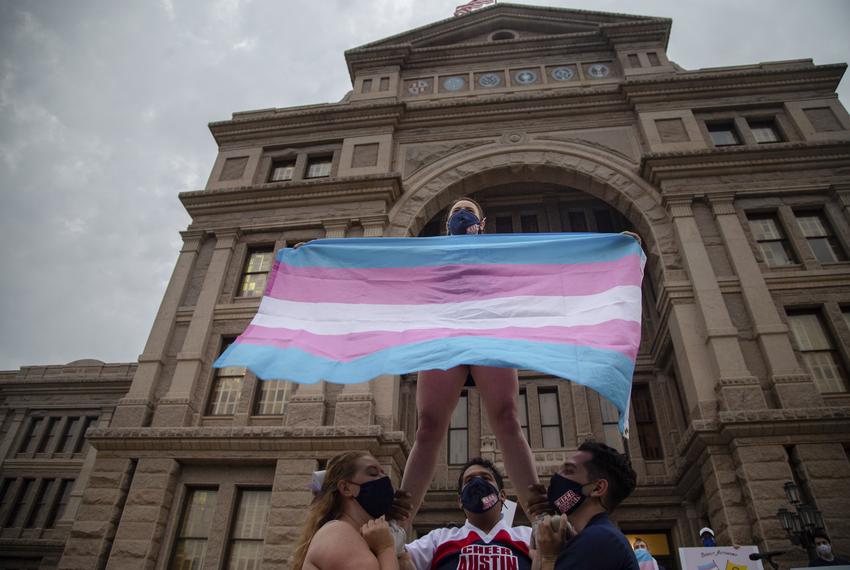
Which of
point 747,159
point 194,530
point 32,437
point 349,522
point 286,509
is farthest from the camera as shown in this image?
point 32,437

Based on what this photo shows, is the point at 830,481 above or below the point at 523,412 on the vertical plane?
below

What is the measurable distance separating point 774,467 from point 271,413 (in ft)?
39.3

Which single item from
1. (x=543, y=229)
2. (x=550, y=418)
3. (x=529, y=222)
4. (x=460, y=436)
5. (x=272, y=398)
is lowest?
(x=272, y=398)

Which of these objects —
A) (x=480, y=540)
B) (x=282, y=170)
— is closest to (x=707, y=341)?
(x=480, y=540)

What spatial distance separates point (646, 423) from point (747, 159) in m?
8.69

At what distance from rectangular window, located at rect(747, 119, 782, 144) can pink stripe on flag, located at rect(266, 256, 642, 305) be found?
1654 cm

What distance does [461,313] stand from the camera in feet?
14.3

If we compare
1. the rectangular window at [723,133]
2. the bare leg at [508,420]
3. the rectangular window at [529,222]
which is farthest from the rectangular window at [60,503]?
the rectangular window at [723,133]

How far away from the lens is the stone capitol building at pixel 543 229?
40.4 ft

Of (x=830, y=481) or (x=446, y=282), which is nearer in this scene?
(x=446, y=282)

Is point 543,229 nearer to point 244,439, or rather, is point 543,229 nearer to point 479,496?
point 244,439

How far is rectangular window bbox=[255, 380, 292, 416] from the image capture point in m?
14.4

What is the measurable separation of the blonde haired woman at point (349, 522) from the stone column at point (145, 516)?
11.4 metres

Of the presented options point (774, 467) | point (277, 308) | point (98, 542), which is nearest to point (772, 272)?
point (774, 467)
